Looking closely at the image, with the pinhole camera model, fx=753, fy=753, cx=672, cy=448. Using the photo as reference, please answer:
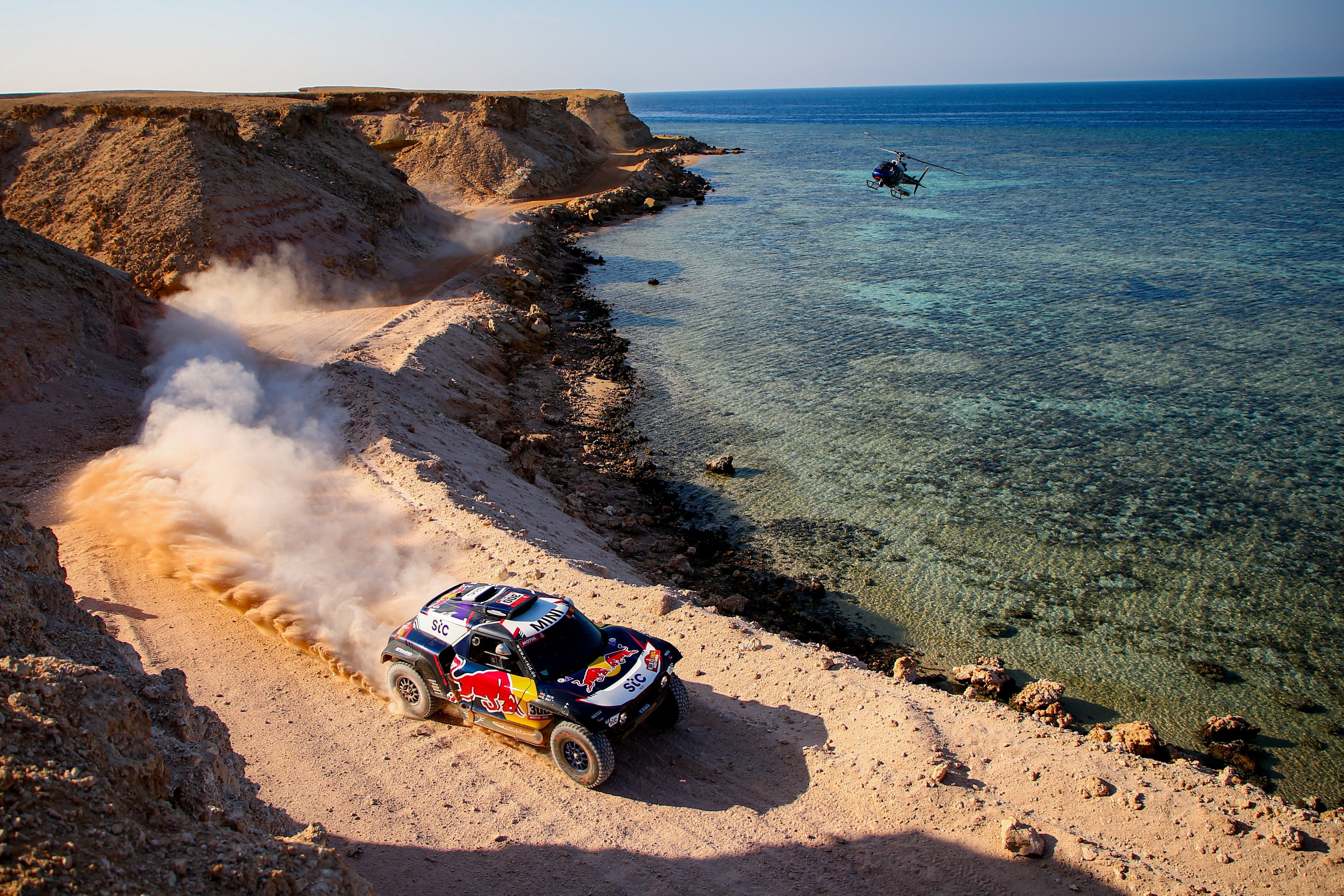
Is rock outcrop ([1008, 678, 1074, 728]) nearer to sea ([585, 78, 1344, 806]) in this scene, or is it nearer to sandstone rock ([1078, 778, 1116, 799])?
sea ([585, 78, 1344, 806])

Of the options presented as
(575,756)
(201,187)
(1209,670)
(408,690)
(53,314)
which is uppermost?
(201,187)

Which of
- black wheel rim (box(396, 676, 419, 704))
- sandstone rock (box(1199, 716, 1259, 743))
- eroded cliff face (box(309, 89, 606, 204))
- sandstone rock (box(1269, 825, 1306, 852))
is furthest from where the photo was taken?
eroded cliff face (box(309, 89, 606, 204))

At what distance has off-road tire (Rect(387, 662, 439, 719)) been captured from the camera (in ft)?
34.8

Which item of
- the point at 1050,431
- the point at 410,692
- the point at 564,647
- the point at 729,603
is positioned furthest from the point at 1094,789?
the point at 1050,431

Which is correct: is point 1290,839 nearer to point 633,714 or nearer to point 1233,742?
point 1233,742

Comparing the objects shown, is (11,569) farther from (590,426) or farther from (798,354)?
(798,354)

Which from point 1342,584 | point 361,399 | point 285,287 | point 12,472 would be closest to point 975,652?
point 1342,584

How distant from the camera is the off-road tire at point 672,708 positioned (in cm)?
1048

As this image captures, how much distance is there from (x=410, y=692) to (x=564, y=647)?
104 inches

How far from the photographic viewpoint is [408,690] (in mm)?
10812

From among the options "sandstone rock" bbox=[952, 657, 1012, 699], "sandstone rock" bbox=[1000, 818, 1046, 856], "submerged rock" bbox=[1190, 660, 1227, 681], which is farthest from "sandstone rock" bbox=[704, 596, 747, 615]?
"submerged rock" bbox=[1190, 660, 1227, 681]

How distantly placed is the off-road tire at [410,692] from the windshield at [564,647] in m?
1.99

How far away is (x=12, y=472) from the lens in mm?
16750

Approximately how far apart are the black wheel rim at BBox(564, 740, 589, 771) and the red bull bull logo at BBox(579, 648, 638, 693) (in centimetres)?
76
